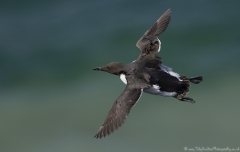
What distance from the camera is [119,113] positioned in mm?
10414

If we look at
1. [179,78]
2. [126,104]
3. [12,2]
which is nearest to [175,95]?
[179,78]

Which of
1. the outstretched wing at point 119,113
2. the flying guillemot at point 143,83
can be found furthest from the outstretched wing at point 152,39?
the outstretched wing at point 119,113

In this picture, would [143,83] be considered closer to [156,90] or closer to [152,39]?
[156,90]

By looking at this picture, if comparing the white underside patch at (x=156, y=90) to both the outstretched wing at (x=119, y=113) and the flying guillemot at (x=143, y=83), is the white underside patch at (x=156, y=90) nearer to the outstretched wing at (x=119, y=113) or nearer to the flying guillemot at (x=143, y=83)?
the flying guillemot at (x=143, y=83)

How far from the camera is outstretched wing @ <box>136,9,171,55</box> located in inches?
459

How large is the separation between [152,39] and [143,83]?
1458 millimetres

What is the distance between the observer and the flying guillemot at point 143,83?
10414 millimetres

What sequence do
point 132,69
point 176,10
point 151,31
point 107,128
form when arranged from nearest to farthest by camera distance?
point 107,128
point 132,69
point 151,31
point 176,10

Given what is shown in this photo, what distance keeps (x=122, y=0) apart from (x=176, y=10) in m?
1.38

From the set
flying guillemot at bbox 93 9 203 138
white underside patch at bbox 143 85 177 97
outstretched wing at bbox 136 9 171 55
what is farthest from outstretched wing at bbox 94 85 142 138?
outstretched wing at bbox 136 9 171 55

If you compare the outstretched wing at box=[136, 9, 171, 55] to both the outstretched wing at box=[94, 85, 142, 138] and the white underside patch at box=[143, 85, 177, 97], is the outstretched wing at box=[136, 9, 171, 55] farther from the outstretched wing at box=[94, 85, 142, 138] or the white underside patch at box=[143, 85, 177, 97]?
the outstretched wing at box=[94, 85, 142, 138]

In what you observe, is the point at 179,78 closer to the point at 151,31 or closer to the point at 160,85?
the point at 160,85

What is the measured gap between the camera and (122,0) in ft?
51.6

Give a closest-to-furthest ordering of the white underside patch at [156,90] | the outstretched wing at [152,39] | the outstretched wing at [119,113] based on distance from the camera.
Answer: the outstretched wing at [119,113]
the white underside patch at [156,90]
the outstretched wing at [152,39]
